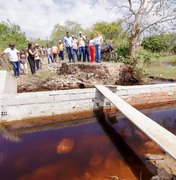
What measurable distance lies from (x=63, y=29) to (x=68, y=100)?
162 feet

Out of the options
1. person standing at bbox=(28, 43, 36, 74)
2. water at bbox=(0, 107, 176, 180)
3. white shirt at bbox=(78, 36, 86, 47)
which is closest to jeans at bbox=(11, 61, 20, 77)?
person standing at bbox=(28, 43, 36, 74)

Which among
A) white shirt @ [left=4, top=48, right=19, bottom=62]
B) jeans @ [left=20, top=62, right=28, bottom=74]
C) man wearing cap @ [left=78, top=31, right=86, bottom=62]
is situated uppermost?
man wearing cap @ [left=78, top=31, right=86, bottom=62]

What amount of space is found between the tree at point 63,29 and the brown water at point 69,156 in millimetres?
48733

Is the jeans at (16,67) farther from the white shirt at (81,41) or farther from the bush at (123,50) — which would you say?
the bush at (123,50)

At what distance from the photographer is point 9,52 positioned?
8.91 metres

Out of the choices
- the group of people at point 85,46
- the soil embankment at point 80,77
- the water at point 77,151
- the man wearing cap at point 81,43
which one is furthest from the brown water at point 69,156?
the man wearing cap at point 81,43

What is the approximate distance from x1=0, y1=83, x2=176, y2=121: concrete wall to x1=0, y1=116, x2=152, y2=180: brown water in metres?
0.81

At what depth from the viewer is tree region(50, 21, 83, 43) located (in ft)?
171

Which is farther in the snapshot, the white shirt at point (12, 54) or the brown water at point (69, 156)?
the white shirt at point (12, 54)

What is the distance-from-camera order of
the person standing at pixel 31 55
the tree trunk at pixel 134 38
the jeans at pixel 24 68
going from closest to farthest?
the person standing at pixel 31 55 < the jeans at pixel 24 68 < the tree trunk at pixel 134 38

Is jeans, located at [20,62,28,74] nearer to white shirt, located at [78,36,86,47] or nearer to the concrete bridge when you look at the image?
white shirt, located at [78,36,86,47]

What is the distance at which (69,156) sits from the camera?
4562 mm

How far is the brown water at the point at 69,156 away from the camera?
3926 millimetres

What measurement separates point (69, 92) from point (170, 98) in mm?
3808
